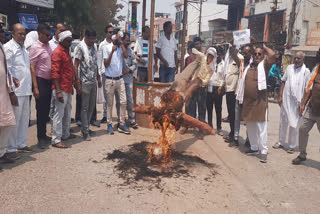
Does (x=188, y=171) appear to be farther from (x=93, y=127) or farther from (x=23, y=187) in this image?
(x=93, y=127)

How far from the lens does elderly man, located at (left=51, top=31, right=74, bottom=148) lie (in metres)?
5.29

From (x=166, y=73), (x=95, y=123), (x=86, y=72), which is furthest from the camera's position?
(x=166, y=73)

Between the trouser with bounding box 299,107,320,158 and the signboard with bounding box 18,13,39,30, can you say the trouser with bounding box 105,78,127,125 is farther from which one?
the signboard with bounding box 18,13,39,30

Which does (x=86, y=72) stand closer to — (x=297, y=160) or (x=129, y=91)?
(x=129, y=91)

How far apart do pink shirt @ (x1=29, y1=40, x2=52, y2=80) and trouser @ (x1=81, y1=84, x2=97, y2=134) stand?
2.57 feet

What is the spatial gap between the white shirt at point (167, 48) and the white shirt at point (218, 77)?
3.77 ft

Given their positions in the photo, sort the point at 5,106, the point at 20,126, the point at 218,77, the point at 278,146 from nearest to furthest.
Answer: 1. the point at 5,106
2. the point at 20,126
3. the point at 278,146
4. the point at 218,77

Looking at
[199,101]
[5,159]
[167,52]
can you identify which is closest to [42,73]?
[5,159]

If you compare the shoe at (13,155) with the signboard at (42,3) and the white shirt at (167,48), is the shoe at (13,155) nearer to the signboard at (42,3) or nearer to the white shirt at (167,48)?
the white shirt at (167,48)

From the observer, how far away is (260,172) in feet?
15.8

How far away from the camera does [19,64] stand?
192 inches

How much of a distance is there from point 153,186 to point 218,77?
12.5 ft

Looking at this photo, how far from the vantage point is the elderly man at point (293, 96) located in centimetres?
614

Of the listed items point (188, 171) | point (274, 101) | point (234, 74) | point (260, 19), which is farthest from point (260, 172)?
point (260, 19)
